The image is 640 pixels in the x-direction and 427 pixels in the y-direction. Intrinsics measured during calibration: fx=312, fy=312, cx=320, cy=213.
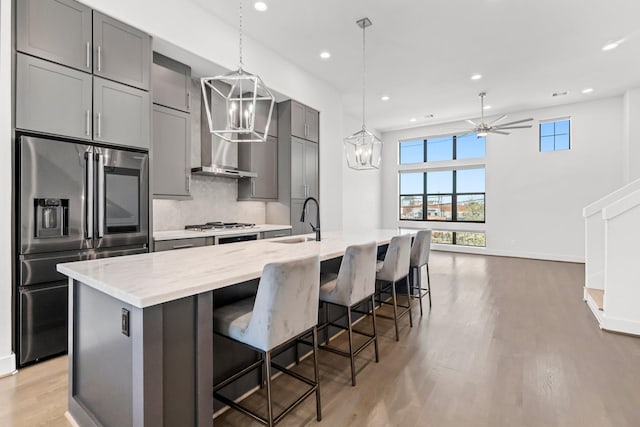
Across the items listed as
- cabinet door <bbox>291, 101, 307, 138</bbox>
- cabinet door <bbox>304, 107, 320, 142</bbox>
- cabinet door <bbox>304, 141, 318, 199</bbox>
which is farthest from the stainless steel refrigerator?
cabinet door <bbox>304, 107, 320, 142</bbox>

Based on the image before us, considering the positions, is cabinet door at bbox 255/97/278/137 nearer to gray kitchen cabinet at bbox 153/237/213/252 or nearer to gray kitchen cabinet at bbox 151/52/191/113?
gray kitchen cabinet at bbox 151/52/191/113

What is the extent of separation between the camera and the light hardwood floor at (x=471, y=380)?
179cm

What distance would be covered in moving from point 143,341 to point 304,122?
4300 millimetres

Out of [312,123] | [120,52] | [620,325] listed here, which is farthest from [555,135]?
[120,52]

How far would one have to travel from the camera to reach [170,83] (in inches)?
137

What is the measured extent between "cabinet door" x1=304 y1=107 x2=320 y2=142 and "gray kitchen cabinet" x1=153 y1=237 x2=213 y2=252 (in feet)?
8.13

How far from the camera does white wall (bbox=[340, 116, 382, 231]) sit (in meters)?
7.62

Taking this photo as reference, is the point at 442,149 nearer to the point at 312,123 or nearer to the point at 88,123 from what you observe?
the point at 312,123

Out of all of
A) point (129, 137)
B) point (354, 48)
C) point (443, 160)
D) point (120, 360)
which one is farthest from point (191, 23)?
point (443, 160)

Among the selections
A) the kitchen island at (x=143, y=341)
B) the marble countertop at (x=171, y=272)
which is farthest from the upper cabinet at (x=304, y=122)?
the kitchen island at (x=143, y=341)

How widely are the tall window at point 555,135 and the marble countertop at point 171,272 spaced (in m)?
6.91

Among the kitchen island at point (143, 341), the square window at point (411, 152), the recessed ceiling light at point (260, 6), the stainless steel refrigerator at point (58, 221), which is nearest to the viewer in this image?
the kitchen island at point (143, 341)

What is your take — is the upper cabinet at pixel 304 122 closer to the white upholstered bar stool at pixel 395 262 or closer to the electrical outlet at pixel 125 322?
the white upholstered bar stool at pixel 395 262

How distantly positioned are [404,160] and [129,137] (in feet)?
24.5
